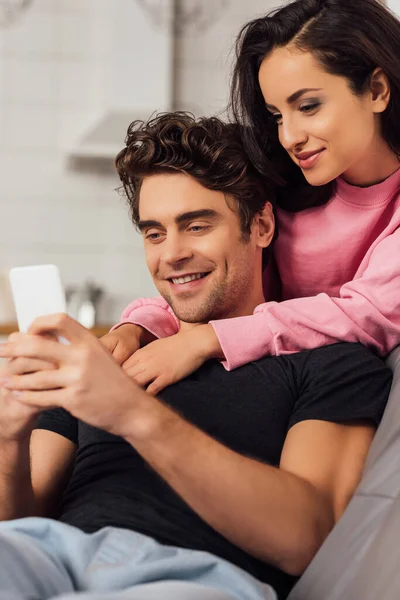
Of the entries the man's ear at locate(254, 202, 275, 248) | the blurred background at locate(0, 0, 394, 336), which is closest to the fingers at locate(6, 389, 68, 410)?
the man's ear at locate(254, 202, 275, 248)

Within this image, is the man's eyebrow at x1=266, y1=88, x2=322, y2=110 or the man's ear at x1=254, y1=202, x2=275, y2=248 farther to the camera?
the man's ear at x1=254, y1=202, x2=275, y2=248

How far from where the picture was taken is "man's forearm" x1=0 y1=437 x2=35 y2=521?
1268 millimetres

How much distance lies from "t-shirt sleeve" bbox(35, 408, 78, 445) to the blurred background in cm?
264

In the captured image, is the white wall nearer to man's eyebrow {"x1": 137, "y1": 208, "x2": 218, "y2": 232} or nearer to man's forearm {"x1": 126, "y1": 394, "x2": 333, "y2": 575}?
man's eyebrow {"x1": 137, "y1": 208, "x2": 218, "y2": 232}

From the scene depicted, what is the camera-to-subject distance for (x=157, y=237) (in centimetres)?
156

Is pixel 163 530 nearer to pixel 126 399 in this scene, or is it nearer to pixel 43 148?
pixel 126 399

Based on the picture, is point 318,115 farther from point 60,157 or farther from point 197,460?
point 60,157

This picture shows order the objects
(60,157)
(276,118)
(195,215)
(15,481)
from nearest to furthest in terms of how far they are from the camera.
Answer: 1. (15,481)
2. (195,215)
3. (276,118)
4. (60,157)

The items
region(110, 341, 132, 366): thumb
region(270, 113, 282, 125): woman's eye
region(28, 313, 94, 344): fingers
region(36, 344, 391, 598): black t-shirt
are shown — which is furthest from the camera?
region(270, 113, 282, 125): woman's eye

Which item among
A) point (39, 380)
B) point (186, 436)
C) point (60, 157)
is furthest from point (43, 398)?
point (60, 157)

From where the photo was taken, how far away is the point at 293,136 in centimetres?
151

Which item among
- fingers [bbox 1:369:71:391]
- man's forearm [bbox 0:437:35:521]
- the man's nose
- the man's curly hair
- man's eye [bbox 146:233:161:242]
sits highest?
the man's nose

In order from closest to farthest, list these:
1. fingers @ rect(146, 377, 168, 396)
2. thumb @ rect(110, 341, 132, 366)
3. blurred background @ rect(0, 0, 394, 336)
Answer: fingers @ rect(146, 377, 168, 396)
thumb @ rect(110, 341, 132, 366)
blurred background @ rect(0, 0, 394, 336)

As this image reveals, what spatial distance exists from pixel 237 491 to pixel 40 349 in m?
0.30
